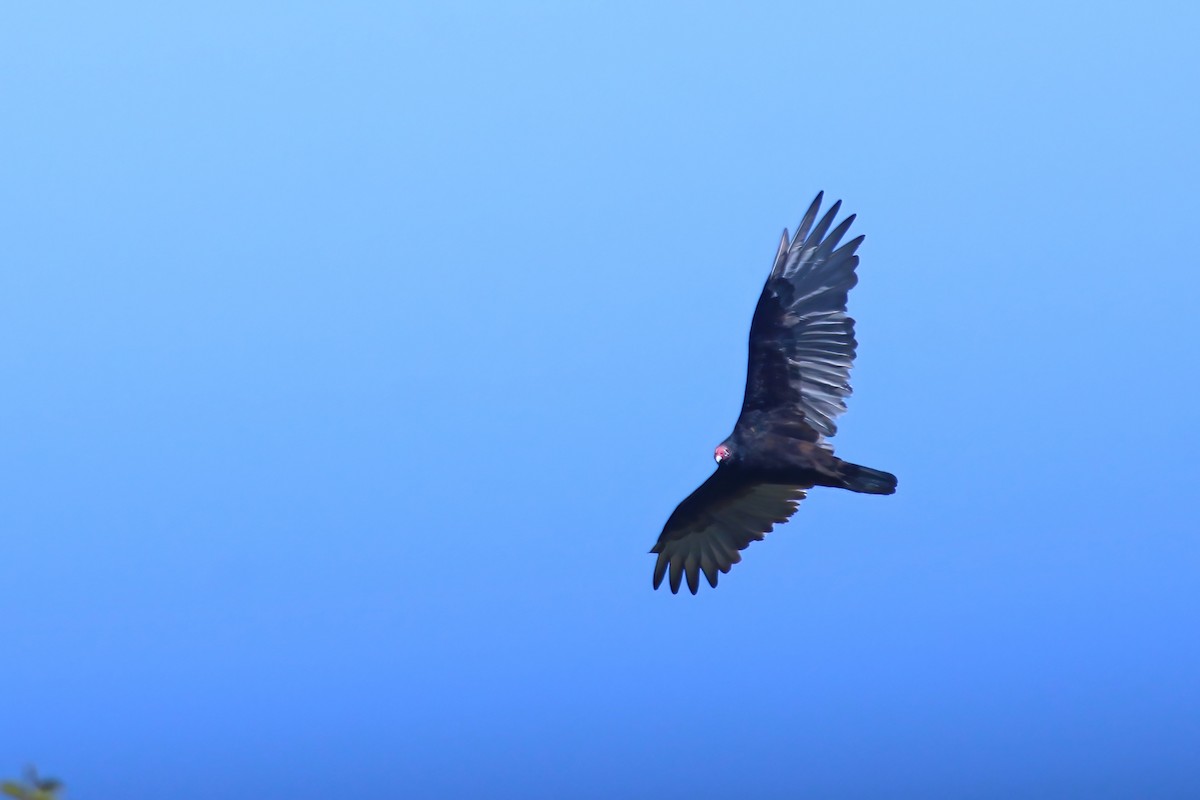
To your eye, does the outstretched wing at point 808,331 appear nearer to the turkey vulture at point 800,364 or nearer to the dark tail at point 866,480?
the turkey vulture at point 800,364

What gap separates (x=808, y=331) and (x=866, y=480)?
42.7 inches

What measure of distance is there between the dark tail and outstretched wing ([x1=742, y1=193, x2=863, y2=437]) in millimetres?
348

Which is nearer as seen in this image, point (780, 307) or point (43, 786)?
point (43, 786)

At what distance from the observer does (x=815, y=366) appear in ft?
29.5

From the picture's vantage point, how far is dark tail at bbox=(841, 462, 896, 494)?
8.61m

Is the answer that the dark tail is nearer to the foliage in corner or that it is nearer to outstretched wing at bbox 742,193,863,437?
outstretched wing at bbox 742,193,863,437

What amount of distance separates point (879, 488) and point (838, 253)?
1.63 metres

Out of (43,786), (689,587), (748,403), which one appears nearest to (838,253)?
(748,403)

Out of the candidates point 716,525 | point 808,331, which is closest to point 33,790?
point 808,331

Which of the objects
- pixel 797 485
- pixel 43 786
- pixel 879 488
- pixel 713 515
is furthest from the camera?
pixel 713 515

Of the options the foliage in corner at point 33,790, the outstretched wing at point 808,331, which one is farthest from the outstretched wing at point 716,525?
the foliage in corner at point 33,790

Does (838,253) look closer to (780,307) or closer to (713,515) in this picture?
(780,307)

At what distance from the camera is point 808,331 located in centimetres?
896

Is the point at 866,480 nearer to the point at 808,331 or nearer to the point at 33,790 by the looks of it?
the point at 808,331
